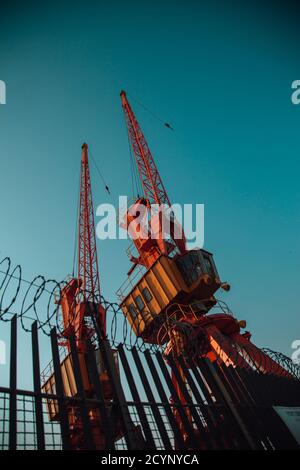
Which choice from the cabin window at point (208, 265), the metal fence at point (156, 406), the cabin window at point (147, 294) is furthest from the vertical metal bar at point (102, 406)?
the cabin window at point (208, 265)

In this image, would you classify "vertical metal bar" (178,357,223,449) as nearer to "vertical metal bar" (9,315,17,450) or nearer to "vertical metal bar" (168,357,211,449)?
"vertical metal bar" (168,357,211,449)

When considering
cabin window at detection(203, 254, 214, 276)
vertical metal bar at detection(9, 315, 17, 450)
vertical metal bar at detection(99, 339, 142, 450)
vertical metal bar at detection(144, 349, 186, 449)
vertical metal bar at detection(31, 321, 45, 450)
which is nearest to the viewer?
vertical metal bar at detection(9, 315, 17, 450)

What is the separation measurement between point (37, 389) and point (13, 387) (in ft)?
1.23

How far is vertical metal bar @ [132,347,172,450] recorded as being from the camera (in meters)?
5.19

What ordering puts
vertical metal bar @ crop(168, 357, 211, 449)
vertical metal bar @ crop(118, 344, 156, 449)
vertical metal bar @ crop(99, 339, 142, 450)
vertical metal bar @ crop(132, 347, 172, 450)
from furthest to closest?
1. vertical metal bar @ crop(168, 357, 211, 449)
2. vertical metal bar @ crop(132, 347, 172, 450)
3. vertical metal bar @ crop(118, 344, 156, 449)
4. vertical metal bar @ crop(99, 339, 142, 450)

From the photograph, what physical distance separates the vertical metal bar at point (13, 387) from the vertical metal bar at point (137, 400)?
221 cm

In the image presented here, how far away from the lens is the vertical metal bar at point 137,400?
497 centimetres

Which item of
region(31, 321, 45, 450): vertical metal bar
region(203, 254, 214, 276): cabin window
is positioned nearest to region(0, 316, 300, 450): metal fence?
region(31, 321, 45, 450): vertical metal bar

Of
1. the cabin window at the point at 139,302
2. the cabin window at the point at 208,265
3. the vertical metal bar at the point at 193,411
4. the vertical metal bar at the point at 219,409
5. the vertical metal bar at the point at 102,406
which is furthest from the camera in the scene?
the cabin window at the point at 139,302

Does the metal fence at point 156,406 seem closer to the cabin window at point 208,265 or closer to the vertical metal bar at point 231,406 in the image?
the vertical metal bar at point 231,406

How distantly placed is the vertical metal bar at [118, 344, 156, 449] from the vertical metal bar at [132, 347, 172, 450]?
0.27m

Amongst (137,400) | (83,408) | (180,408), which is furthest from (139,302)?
→ (83,408)

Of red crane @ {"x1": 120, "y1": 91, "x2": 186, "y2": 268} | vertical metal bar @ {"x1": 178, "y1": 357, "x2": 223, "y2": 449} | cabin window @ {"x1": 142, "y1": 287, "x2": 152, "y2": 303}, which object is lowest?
vertical metal bar @ {"x1": 178, "y1": 357, "x2": 223, "y2": 449}

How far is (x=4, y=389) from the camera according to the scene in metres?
3.92
